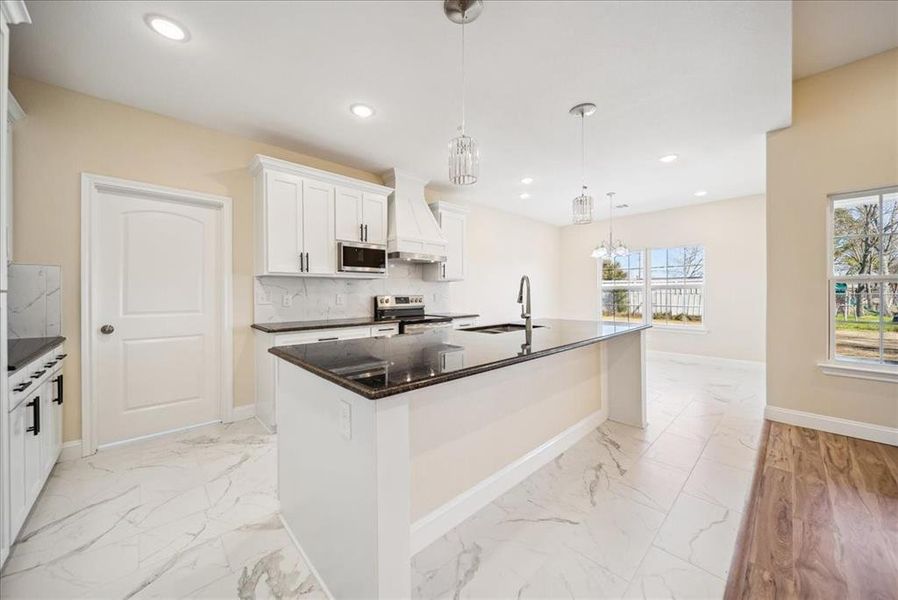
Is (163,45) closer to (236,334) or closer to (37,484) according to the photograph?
(236,334)

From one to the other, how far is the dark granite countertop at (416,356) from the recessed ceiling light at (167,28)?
6.30ft

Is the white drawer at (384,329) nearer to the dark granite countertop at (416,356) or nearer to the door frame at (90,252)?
the dark granite countertop at (416,356)

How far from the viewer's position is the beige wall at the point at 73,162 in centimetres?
240

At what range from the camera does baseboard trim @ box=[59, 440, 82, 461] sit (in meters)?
2.47

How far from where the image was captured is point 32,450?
1789 millimetres

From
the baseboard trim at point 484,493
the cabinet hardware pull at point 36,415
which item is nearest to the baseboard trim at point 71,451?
the cabinet hardware pull at point 36,415

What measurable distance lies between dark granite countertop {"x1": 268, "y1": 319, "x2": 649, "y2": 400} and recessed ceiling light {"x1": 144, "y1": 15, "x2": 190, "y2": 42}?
75.6 inches

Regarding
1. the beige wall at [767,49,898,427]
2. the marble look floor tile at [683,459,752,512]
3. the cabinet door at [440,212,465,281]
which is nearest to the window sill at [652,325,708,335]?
the beige wall at [767,49,898,427]

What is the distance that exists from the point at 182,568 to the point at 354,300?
2802 millimetres

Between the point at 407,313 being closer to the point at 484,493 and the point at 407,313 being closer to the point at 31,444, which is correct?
the point at 484,493

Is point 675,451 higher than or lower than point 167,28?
lower

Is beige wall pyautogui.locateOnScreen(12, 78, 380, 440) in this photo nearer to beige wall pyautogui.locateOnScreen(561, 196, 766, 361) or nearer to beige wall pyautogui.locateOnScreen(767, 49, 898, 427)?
beige wall pyautogui.locateOnScreen(767, 49, 898, 427)

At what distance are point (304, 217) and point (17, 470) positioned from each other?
2.45 metres

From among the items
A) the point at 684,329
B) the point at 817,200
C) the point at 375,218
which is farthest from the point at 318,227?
the point at 684,329
